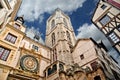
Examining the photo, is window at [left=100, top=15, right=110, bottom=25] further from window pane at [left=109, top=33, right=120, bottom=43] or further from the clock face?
the clock face

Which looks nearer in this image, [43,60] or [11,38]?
[11,38]

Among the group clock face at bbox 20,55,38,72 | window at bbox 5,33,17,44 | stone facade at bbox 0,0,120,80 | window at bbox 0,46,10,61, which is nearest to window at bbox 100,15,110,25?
stone facade at bbox 0,0,120,80

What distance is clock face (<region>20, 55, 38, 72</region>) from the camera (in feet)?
59.4

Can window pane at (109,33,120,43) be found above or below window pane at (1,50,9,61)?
below

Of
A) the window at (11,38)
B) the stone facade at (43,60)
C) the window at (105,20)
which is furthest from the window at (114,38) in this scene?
the window at (11,38)

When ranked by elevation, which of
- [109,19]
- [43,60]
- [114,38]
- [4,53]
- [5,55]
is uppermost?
[109,19]

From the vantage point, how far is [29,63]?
1888 centimetres

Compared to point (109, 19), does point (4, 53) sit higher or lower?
lower

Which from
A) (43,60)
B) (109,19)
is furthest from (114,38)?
(43,60)

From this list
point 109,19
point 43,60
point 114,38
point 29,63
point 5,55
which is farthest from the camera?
point 43,60

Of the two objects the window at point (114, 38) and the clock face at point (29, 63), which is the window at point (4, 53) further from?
the window at point (114, 38)

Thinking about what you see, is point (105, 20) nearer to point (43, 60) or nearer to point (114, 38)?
point (114, 38)

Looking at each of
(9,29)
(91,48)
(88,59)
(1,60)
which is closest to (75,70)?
(88,59)

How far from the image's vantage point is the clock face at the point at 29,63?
713 inches
